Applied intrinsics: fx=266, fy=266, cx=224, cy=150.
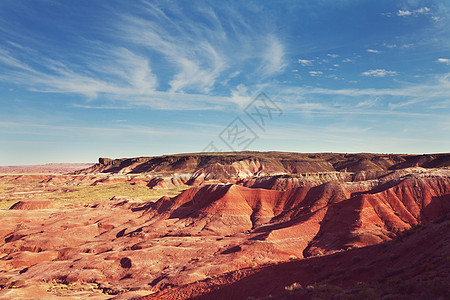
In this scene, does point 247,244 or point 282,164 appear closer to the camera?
point 247,244

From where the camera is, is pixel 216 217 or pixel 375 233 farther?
pixel 216 217

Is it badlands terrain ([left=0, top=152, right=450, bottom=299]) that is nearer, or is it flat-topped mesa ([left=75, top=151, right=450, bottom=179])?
badlands terrain ([left=0, top=152, right=450, bottom=299])

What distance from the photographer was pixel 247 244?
33625 mm

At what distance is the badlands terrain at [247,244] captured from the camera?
49.4 ft

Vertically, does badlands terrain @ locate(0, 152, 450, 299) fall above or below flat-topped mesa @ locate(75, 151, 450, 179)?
below

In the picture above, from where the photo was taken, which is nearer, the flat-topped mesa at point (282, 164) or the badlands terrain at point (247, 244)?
the badlands terrain at point (247, 244)

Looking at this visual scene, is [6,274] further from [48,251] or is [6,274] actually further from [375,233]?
[375,233]

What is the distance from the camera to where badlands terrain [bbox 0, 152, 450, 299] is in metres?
15.1

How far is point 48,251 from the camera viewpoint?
39.0 metres

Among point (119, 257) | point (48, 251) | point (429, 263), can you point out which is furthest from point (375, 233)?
point (48, 251)

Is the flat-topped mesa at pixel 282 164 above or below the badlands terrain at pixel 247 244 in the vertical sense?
above

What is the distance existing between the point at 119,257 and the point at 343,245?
28.4 m

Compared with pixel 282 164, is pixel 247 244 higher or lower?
lower

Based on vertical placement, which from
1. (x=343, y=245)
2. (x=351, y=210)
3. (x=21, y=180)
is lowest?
(x=343, y=245)
